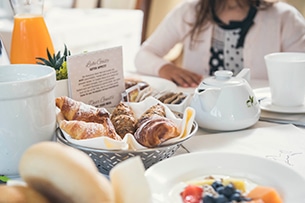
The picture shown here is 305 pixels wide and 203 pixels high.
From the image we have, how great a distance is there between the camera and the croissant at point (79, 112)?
28.5 inches

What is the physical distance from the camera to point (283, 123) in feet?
2.97

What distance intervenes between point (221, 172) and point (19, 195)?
12.0 inches

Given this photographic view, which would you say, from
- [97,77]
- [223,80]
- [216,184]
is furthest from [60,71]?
[216,184]

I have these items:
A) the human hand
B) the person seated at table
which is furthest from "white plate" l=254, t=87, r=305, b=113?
the person seated at table

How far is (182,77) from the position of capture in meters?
1.32

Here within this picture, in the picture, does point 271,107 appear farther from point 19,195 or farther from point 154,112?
point 19,195

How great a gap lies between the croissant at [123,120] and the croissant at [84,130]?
0.04m

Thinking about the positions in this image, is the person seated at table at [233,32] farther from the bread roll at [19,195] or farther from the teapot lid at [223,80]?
the bread roll at [19,195]

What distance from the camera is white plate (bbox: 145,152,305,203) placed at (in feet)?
1.77

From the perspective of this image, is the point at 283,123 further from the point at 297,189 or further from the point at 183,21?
the point at 183,21

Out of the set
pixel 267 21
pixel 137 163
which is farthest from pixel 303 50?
pixel 137 163

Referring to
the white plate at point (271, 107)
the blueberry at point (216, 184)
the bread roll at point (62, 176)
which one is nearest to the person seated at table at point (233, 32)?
the white plate at point (271, 107)

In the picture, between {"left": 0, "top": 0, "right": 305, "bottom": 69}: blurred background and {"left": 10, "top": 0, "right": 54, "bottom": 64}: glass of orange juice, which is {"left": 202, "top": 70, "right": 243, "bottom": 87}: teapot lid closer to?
{"left": 10, "top": 0, "right": 54, "bottom": 64}: glass of orange juice

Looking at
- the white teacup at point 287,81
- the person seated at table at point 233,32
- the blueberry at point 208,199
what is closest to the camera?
the blueberry at point 208,199
